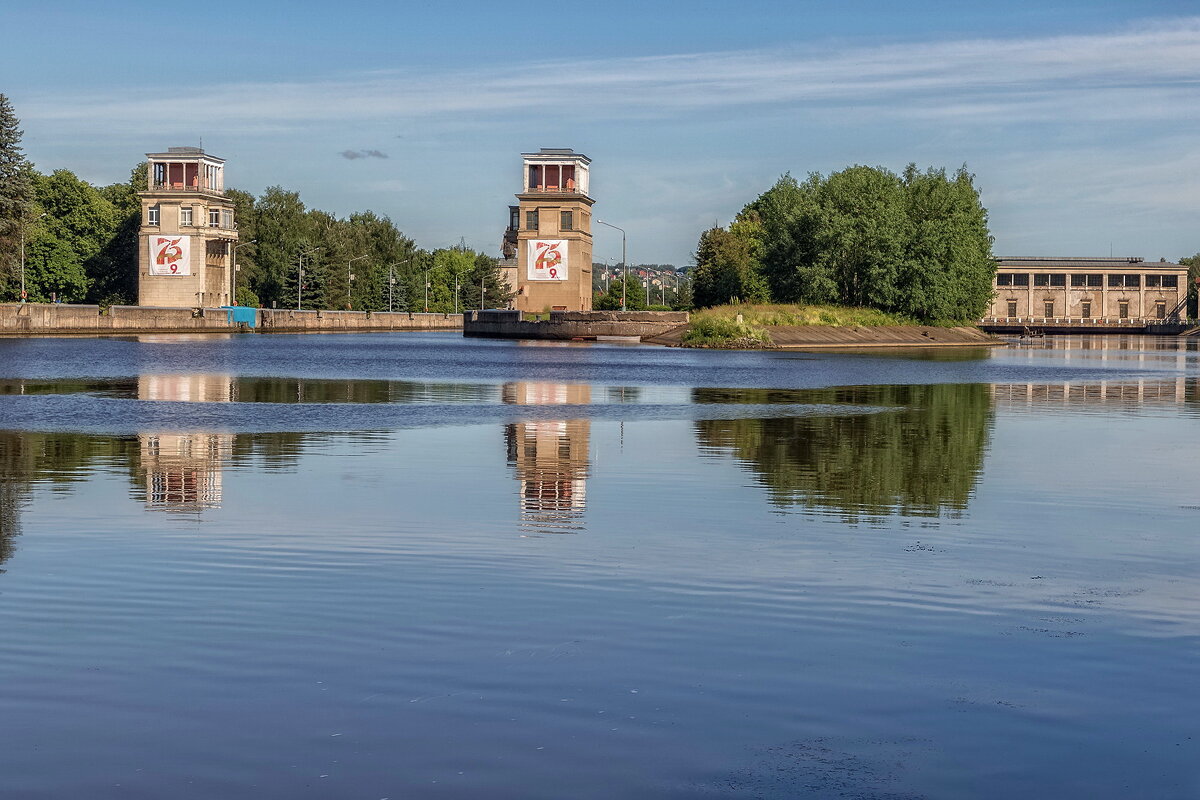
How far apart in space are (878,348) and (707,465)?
9463 cm

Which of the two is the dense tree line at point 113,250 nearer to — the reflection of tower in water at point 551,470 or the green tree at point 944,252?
the green tree at point 944,252

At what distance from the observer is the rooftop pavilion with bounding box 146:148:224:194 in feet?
595

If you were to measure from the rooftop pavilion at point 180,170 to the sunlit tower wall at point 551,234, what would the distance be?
39447mm

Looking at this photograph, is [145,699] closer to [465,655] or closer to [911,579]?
[465,655]

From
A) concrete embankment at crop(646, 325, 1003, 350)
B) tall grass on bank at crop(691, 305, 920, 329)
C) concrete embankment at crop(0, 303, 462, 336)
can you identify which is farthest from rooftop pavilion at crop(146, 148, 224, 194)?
tall grass on bank at crop(691, 305, 920, 329)

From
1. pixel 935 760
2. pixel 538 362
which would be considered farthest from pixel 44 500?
pixel 538 362

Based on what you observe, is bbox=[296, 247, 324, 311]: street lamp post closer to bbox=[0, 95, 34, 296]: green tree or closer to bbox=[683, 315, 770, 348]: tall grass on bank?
bbox=[0, 95, 34, 296]: green tree

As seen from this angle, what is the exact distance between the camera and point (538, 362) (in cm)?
7938

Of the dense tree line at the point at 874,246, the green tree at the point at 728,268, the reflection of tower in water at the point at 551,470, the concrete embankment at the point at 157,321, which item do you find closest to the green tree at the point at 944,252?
the dense tree line at the point at 874,246

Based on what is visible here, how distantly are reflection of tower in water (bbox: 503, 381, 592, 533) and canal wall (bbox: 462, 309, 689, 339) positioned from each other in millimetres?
105142

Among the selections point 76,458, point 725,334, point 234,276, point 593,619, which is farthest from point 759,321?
point 593,619

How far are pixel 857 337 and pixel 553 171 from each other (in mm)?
67444

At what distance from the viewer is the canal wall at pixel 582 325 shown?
13988cm

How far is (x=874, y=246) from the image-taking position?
416ft
